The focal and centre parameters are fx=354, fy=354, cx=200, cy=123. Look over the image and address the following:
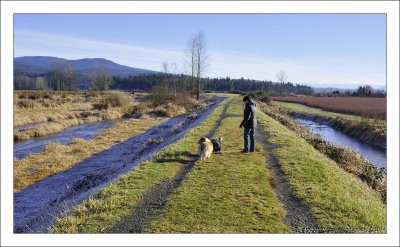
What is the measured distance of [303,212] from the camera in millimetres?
10102

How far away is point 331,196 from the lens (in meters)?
11.4

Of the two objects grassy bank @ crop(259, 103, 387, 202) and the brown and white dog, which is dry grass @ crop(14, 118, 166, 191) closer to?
the brown and white dog

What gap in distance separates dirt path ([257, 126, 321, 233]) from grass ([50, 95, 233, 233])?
3.88 metres

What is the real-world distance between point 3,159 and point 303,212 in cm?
855

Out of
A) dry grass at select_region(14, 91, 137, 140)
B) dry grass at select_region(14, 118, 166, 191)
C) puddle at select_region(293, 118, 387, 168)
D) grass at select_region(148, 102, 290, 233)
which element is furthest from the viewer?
dry grass at select_region(14, 91, 137, 140)

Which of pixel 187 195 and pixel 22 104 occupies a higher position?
pixel 22 104

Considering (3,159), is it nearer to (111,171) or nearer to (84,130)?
(111,171)

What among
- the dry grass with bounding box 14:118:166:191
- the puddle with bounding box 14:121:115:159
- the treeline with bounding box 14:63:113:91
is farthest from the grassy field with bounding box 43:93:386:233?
the treeline with bounding box 14:63:113:91

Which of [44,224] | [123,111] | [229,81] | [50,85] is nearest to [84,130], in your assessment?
[123,111]

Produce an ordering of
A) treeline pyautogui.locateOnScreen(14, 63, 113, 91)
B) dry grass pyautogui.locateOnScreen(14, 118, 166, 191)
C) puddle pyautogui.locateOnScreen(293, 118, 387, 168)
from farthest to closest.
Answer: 1. treeline pyautogui.locateOnScreen(14, 63, 113, 91)
2. puddle pyautogui.locateOnScreen(293, 118, 387, 168)
3. dry grass pyautogui.locateOnScreen(14, 118, 166, 191)

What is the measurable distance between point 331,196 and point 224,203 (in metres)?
3.59

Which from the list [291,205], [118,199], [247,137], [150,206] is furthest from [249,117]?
[118,199]

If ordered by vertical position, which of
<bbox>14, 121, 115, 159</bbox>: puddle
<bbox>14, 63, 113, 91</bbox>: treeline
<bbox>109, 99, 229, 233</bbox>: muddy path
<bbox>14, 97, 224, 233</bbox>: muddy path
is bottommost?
<bbox>14, 97, 224, 233</bbox>: muddy path

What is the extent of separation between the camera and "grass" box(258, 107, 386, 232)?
957cm
